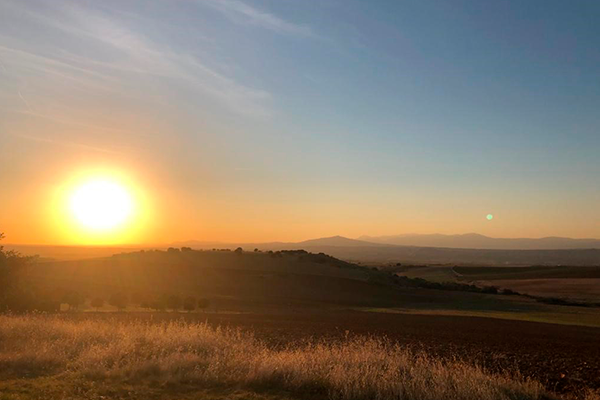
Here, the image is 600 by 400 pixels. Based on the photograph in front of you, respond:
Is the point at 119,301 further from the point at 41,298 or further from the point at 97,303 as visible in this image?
the point at 41,298

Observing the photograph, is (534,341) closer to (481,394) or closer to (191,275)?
(481,394)

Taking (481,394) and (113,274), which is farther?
(113,274)

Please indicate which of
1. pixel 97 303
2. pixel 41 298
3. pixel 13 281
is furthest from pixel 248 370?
pixel 97 303

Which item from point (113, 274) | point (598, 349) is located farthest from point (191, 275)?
point (598, 349)

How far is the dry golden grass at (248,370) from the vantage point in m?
10.4

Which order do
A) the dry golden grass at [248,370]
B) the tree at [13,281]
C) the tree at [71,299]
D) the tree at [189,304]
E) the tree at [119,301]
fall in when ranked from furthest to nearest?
the tree at [189,304] → the tree at [119,301] → the tree at [71,299] → the tree at [13,281] → the dry golden grass at [248,370]

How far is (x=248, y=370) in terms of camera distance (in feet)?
39.2

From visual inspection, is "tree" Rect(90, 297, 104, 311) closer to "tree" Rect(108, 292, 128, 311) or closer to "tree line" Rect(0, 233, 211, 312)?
"tree line" Rect(0, 233, 211, 312)

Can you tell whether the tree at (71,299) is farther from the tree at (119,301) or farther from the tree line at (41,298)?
the tree at (119,301)

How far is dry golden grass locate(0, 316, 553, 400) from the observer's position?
10.4m

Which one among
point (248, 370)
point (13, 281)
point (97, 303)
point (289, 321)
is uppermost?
point (13, 281)

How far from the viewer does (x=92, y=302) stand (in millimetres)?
36031

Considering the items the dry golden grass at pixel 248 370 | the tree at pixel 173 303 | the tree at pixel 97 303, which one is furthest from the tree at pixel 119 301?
the dry golden grass at pixel 248 370

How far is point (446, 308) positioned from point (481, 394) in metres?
41.6
